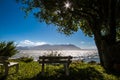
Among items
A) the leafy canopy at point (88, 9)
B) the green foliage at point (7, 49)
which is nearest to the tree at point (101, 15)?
the leafy canopy at point (88, 9)

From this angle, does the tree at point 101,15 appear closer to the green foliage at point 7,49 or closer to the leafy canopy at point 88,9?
the leafy canopy at point 88,9

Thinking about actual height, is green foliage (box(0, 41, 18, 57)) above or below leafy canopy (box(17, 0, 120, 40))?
below

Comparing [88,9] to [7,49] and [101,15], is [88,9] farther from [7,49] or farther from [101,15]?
[7,49]

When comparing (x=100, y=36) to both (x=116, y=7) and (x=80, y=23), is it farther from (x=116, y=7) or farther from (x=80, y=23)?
(x=80, y=23)

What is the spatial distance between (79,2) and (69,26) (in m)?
7.23

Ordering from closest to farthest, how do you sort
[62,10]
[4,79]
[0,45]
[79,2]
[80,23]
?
[4,79], [79,2], [62,10], [0,45], [80,23]

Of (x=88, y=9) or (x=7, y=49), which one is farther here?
(x=7, y=49)

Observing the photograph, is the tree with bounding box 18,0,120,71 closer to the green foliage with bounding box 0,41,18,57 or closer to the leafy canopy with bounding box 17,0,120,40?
the leafy canopy with bounding box 17,0,120,40

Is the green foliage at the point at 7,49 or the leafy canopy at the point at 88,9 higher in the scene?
the leafy canopy at the point at 88,9

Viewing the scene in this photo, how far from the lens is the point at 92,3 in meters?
20.6

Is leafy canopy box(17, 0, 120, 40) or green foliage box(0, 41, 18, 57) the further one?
green foliage box(0, 41, 18, 57)

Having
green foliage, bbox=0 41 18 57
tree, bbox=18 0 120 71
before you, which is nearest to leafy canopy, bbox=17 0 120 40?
tree, bbox=18 0 120 71

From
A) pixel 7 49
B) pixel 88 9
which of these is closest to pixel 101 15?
pixel 88 9

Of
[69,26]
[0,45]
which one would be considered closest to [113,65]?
[69,26]
